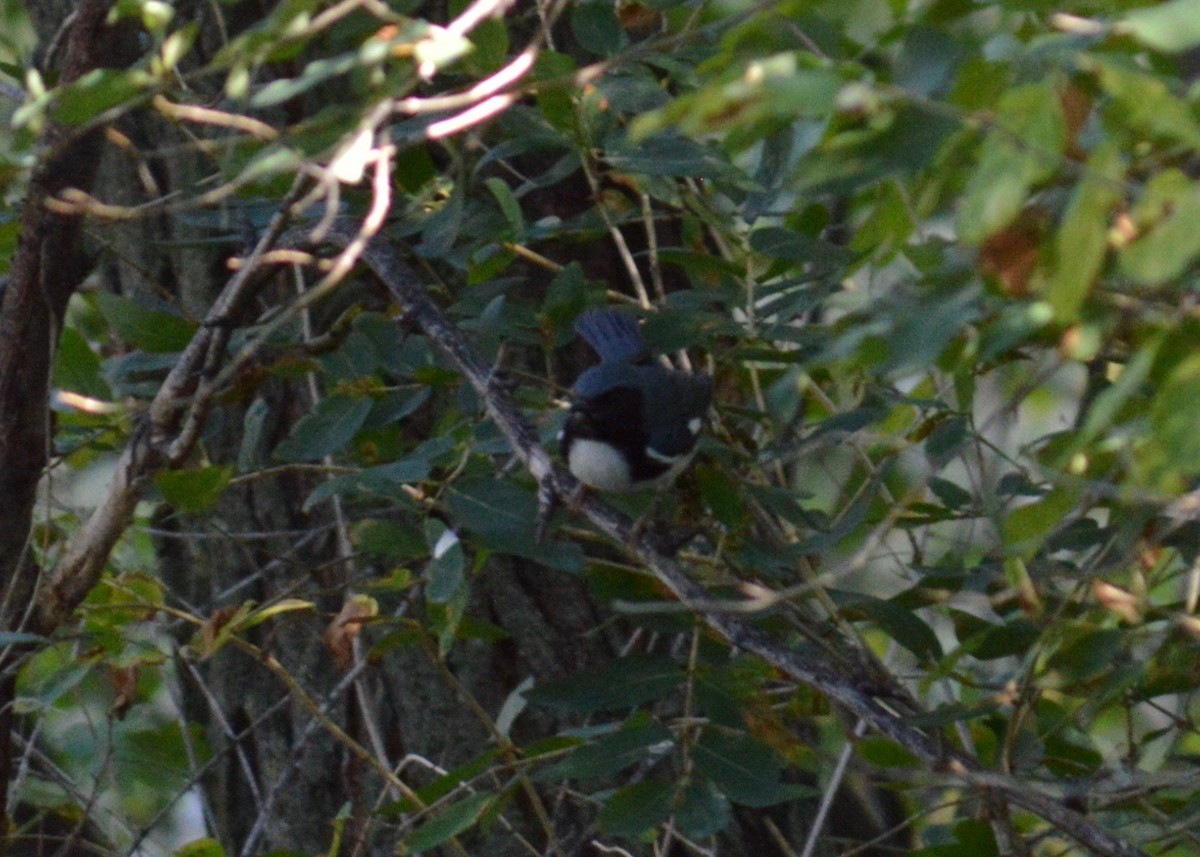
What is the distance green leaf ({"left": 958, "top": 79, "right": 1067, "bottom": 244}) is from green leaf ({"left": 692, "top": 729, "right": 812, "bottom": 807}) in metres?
1.29

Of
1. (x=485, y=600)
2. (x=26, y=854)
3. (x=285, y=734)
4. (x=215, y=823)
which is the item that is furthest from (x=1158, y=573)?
(x=26, y=854)

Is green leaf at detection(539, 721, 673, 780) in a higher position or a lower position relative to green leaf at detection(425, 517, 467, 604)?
lower

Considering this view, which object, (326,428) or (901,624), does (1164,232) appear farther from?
(326,428)

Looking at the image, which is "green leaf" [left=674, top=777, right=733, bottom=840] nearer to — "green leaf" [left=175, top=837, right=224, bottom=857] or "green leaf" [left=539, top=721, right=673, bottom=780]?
"green leaf" [left=539, top=721, right=673, bottom=780]

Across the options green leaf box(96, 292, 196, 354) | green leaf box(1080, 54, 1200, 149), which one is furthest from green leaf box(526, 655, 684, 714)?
green leaf box(1080, 54, 1200, 149)

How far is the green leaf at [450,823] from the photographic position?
2.32 metres

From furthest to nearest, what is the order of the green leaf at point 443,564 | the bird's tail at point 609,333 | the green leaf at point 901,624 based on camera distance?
the bird's tail at point 609,333 < the green leaf at point 901,624 < the green leaf at point 443,564

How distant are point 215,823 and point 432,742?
2.18 ft

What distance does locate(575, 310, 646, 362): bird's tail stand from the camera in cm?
330

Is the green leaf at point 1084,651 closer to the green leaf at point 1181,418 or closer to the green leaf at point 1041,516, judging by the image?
the green leaf at point 1041,516

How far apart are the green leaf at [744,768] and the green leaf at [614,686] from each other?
0.12m

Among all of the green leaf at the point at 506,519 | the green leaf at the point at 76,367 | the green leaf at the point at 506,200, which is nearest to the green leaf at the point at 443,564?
the green leaf at the point at 506,519

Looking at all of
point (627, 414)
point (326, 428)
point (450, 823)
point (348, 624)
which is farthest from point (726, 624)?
point (627, 414)

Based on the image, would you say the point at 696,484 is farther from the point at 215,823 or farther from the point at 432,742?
the point at 215,823
